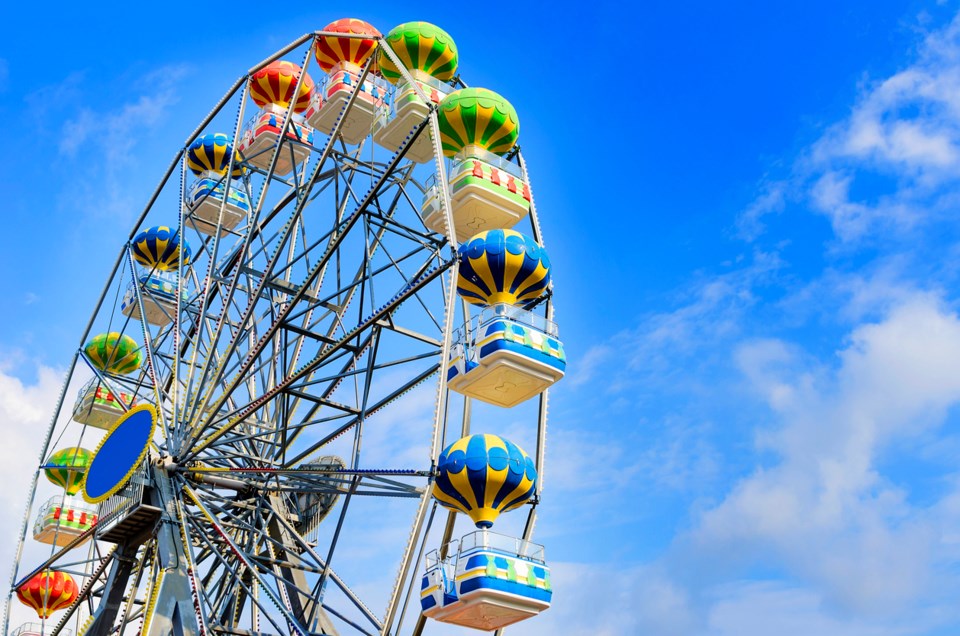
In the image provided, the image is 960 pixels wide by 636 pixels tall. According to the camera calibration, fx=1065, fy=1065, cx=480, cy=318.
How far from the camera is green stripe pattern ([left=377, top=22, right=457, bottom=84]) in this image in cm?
2256

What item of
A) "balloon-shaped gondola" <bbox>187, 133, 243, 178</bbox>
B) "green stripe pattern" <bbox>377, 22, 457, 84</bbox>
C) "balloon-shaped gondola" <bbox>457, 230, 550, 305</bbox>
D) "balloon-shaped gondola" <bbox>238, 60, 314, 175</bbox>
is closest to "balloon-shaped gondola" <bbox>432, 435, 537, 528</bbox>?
"balloon-shaped gondola" <bbox>457, 230, 550, 305</bbox>

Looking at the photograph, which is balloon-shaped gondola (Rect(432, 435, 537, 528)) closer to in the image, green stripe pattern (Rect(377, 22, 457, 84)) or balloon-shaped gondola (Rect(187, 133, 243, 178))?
green stripe pattern (Rect(377, 22, 457, 84))

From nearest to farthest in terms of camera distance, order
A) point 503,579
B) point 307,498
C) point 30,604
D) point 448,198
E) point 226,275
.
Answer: point 503,579
point 448,198
point 307,498
point 226,275
point 30,604

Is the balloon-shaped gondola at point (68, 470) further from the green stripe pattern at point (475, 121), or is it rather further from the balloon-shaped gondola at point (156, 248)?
the green stripe pattern at point (475, 121)

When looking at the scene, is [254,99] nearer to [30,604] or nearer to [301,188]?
[301,188]

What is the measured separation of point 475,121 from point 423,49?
137 inches

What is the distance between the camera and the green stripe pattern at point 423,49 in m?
22.6

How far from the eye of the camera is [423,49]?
74.0 ft

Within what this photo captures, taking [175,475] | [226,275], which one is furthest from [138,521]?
[226,275]

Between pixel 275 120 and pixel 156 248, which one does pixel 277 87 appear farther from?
pixel 156 248

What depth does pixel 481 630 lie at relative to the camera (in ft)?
54.1

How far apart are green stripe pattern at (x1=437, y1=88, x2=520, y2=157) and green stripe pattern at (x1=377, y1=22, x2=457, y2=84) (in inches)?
105

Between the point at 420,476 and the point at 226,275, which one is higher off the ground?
the point at 226,275

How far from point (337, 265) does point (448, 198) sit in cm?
603
